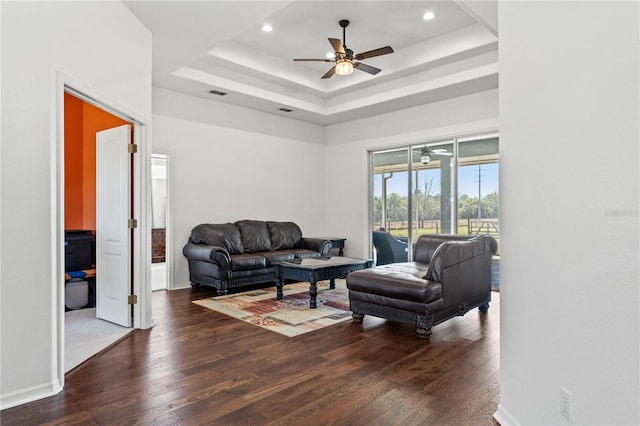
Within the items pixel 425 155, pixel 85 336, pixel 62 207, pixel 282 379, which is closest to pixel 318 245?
pixel 425 155

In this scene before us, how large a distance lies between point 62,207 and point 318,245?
191 inches

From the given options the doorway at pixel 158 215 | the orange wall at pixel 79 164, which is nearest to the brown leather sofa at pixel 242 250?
the orange wall at pixel 79 164

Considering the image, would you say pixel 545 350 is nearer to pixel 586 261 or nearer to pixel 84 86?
pixel 586 261

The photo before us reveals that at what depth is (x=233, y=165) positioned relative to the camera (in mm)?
7254

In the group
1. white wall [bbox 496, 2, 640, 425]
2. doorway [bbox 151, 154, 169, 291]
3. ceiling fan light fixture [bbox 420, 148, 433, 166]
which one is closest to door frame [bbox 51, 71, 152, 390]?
white wall [bbox 496, 2, 640, 425]

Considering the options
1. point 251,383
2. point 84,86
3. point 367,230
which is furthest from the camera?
point 367,230

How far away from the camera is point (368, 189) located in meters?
8.05

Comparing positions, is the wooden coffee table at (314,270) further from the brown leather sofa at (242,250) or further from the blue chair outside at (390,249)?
the blue chair outside at (390,249)

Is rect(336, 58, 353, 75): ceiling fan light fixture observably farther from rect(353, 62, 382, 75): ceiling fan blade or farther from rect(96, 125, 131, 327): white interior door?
rect(96, 125, 131, 327): white interior door

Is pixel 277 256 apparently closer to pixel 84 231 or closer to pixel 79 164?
pixel 84 231

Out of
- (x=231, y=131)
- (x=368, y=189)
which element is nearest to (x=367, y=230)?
(x=368, y=189)

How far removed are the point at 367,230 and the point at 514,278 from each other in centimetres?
584

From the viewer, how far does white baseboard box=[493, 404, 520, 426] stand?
2156mm

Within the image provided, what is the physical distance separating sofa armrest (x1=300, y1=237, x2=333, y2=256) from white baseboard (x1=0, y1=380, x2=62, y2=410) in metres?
4.85
